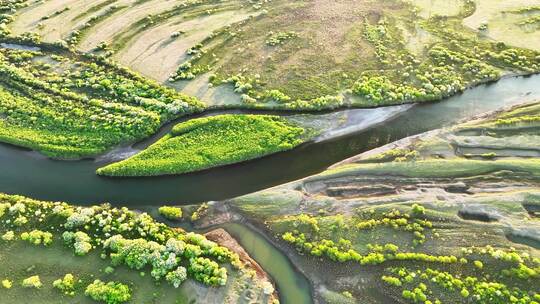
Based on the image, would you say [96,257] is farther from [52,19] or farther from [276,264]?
[52,19]

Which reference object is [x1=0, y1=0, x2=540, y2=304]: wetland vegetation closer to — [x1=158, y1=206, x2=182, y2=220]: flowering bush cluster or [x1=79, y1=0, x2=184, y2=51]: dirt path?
[x1=158, y1=206, x2=182, y2=220]: flowering bush cluster

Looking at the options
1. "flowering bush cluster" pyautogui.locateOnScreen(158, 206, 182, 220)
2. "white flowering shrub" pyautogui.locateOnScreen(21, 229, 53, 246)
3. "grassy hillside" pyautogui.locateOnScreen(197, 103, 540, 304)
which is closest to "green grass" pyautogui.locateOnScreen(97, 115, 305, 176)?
"flowering bush cluster" pyautogui.locateOnScreen(158, 206, 182, 220)

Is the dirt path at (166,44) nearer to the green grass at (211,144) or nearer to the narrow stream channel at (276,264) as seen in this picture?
the green grass at (211,144)

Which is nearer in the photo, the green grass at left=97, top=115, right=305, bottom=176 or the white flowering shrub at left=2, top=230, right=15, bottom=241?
the white flowering shrub at left=2, top=230, right=15, bottom=241

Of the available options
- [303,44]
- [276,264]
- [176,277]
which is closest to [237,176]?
[276,264]

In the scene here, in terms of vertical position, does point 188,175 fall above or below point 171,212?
above

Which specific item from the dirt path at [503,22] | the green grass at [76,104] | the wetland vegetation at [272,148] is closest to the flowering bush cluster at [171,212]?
the wetland vegetation at [272,148]

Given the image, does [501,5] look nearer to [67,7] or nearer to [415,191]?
[415,191]
